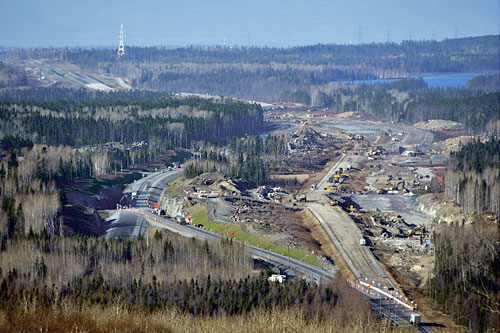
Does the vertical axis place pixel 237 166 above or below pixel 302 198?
above

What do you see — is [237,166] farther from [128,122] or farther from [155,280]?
[155,280]

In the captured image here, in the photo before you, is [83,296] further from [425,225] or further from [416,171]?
[416,171]

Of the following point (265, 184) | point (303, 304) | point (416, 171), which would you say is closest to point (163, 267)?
point (303, 304)

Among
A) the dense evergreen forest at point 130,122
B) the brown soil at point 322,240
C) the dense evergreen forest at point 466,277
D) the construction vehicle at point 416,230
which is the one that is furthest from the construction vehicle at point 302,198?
the dense evergreen forest at point 130,122

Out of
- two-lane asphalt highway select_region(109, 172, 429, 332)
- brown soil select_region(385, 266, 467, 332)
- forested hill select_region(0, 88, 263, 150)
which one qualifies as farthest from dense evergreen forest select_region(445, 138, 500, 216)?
forested hill select_region(0, 88, 263, 150)

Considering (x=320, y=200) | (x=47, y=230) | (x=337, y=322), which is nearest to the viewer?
(x=337, y=322)

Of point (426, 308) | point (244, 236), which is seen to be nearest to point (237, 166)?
point (244, 236)
